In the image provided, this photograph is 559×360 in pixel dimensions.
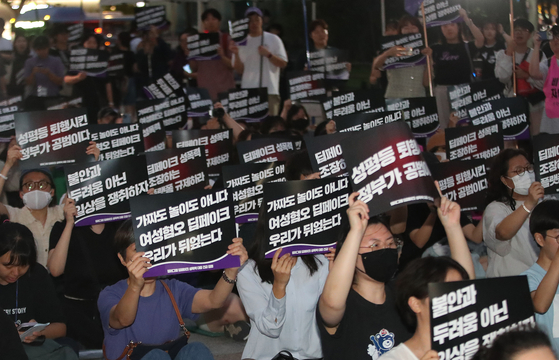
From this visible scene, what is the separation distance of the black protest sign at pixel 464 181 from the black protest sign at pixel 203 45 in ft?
23.5

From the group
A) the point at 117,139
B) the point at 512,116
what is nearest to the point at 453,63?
the point at 512,116

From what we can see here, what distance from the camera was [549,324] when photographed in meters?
4.64

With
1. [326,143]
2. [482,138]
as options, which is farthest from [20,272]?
[482,138]

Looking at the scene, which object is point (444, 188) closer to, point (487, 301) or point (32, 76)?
point (487, 301)

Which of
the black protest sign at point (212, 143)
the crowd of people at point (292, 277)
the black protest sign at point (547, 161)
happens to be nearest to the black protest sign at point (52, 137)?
the crowd of people at point (292, 277)

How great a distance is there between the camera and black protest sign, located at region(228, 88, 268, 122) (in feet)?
38.0

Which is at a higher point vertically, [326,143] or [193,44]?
[193,44]

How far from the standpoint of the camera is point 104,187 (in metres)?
6.48

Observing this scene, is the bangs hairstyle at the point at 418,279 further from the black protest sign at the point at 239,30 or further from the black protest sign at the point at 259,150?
the black protest sign at the point at 239,30

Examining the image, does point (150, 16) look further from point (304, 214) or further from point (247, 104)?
point (304, 214)

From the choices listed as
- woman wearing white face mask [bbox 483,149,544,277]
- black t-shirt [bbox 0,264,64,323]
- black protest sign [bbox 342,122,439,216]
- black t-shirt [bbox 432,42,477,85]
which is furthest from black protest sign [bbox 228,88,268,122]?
black protest sign [bbox 342,122,439,216]

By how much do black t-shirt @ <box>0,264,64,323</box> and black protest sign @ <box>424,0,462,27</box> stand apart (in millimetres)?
8158

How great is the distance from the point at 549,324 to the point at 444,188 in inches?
93.4

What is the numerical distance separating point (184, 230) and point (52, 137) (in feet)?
12.2
